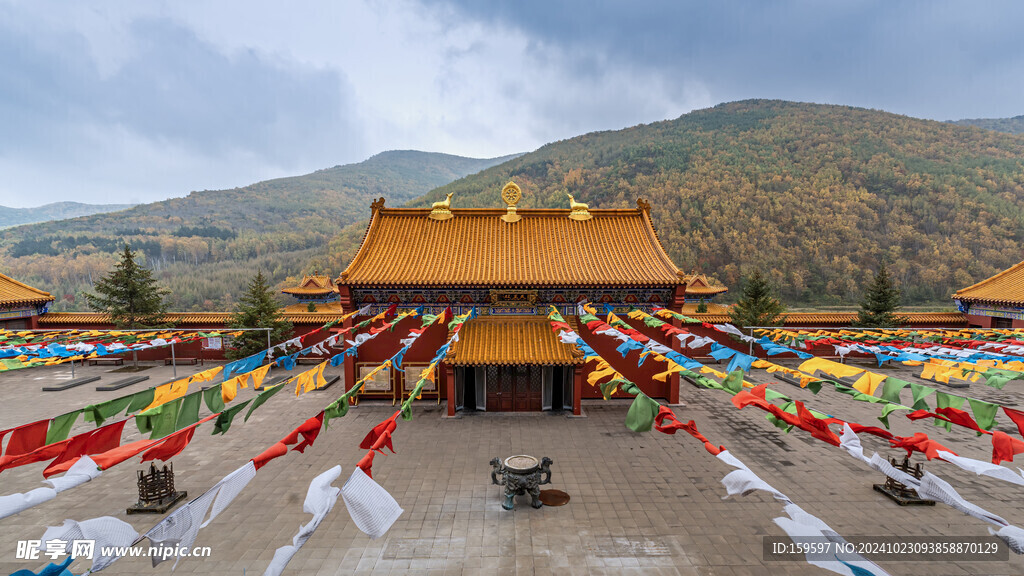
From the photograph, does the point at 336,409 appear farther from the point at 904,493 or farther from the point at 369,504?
the point at 904,493

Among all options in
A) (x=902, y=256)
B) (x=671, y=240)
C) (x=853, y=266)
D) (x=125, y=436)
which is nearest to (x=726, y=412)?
(x=125, y=436)

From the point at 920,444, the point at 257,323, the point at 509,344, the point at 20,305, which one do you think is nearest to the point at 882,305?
the point at 509,344

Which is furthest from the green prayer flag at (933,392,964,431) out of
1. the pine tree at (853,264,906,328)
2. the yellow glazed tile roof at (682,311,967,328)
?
the pine tree at (853,264,906,328)

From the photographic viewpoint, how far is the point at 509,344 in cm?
1390

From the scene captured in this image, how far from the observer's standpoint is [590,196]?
243 ft

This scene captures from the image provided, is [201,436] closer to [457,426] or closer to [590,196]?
[457,426]

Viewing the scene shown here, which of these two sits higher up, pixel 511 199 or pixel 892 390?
pixel 511 199

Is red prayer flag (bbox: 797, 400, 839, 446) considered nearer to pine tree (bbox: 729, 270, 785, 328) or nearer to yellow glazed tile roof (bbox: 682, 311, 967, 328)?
yellow glazed tile roof (bbox: 682, 311, 967, 328)

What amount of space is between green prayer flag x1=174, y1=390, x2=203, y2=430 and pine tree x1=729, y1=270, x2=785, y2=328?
75.6 ft

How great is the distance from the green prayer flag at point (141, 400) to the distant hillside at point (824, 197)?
2203 inches

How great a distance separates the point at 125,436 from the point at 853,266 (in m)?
71.4

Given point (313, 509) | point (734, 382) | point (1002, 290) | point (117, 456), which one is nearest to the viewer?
point (313, 509)

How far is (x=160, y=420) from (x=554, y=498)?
7.27 metres

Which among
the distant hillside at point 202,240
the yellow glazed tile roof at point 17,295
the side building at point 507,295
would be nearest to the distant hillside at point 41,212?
the distant hillside at point 202,240
